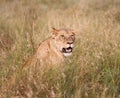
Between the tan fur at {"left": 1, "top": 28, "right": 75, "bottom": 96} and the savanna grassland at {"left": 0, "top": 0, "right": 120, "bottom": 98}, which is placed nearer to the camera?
the savanna grassland at {"left": 0, "top": 0, "right": 120, "bottom": 98}

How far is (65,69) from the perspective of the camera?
15.2 ft

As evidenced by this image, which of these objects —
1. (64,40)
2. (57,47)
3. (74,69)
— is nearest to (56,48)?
(57,47)

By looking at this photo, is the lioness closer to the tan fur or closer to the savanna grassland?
the tan fur

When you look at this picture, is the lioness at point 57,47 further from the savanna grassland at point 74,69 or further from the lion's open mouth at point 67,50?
the savanna grassland at point 74,69

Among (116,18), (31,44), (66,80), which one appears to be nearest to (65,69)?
(66,80)

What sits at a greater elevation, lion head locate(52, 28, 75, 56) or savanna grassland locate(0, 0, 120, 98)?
lion head locate(52, 28, 75, 56)

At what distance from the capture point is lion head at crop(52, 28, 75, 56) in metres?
5.12

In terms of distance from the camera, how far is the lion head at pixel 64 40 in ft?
16.8

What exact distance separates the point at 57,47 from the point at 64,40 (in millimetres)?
110

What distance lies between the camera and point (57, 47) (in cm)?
520

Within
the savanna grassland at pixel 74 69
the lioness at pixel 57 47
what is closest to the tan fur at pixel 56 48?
the lioness at pixel 57 47

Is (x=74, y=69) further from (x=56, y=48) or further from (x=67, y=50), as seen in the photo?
(x=56, y=48)

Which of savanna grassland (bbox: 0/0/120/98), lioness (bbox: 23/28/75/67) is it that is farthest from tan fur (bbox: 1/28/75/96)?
savanna grassland (bbox: 0/0/120/98)

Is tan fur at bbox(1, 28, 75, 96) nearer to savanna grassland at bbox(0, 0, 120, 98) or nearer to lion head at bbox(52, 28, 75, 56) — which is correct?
lion head at bbox(52, 28, 75, 56)
